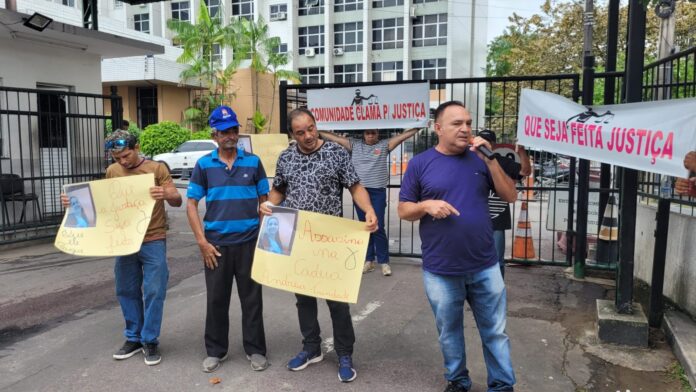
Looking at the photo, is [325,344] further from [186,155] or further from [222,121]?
[186,155]

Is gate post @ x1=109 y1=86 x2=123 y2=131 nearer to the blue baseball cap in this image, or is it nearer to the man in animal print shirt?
the blue baseball cap

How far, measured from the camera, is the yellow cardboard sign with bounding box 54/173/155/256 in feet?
12.9

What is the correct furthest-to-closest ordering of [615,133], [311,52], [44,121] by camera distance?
[311,52]
[44,121]
[615,133]

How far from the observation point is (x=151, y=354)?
4051mm

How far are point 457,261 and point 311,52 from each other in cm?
4021

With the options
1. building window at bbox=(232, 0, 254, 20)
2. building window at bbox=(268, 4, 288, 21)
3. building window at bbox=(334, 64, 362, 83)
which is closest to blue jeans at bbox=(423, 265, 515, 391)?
building window at bbox=(334, 64, 362, 83)

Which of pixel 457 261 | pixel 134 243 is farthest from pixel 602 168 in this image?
pixel 134 243

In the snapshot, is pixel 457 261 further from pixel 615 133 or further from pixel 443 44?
pixel 443 44

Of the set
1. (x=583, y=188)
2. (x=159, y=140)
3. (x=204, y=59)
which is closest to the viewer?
(x=583, y=188)

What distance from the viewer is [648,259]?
5.82 meters

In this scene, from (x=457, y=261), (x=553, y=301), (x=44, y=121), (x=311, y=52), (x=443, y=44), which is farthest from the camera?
(x=311, y=52)

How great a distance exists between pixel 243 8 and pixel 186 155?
84.0 ft

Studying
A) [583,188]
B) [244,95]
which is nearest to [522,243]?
[583,188]

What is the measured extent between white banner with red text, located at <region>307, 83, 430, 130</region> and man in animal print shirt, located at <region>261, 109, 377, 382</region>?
10.7ft
